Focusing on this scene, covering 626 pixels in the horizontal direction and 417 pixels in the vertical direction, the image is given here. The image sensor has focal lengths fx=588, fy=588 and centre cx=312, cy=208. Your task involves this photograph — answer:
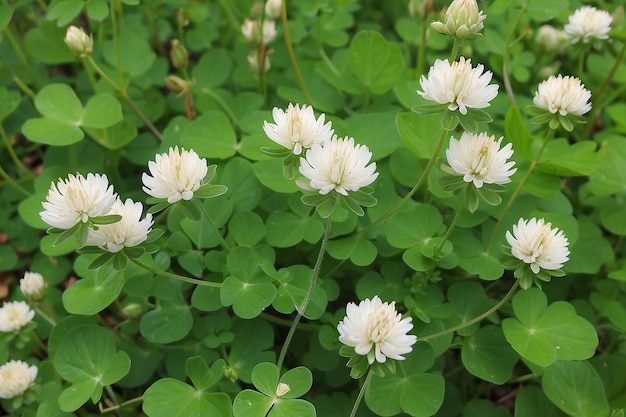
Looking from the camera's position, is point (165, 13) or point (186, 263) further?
point (165, 13)

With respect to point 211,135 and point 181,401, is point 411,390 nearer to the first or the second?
point 181,401

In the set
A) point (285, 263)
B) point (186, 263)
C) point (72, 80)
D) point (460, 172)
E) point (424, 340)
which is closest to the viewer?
point (460, 172)

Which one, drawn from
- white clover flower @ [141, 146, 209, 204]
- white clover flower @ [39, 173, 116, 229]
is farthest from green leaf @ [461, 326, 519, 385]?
white clover flower @ [39, 173, 116, 229]

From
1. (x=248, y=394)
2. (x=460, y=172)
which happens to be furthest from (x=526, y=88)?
(x=248, y=394)

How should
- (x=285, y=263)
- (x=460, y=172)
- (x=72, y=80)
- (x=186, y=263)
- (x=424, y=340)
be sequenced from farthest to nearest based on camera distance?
(x=72, y=80)
(x=285, y=263)
(x=186, y=263)
(x=424, y=340)
(x=460, y=172)

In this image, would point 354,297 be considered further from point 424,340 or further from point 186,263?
point 186,263
